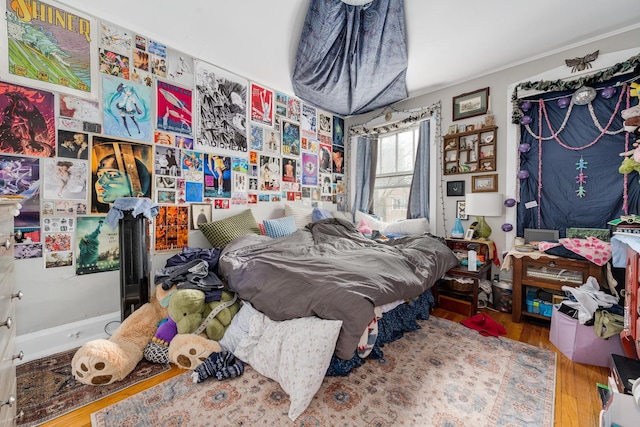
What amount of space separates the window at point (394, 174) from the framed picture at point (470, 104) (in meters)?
0.57

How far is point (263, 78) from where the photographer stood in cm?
311

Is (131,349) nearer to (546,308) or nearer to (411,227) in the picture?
(411,227)

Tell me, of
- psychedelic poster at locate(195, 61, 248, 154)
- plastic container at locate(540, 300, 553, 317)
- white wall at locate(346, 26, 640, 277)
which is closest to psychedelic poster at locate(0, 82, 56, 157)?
psychedelic poster at locate(195, 61, 248, 154)

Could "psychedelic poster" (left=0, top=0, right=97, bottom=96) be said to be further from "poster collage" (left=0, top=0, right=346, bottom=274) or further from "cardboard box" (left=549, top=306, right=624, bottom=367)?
"cardboard box" (left=549, top=306, right=624, bottom=367)

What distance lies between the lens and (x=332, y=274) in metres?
1.63

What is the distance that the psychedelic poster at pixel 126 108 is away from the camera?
2.16m

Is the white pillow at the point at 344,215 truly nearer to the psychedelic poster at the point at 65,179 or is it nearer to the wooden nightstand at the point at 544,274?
the wooden nightstand at the point at 544,274

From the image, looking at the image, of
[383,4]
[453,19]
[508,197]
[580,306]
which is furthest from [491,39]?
[580,306]

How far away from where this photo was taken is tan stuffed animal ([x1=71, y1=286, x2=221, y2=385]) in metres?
1.44

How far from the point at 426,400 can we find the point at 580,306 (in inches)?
52.6

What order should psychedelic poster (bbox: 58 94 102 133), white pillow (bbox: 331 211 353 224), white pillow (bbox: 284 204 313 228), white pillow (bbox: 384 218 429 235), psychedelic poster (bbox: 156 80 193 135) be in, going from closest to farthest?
1. psychedelic poster (bbox: 58 94 102 133)
2. psychedelic poster (bbox: 156 80 193 135)
3. white pillow (bbox: 384 218 429 235)
4. white pillow (bbox: 284 204 313 228)
5. white pillow (bbox: 331 211 353 224)

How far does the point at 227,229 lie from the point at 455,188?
2631mm

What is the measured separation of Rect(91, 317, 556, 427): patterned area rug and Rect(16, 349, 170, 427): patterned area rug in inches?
7.4

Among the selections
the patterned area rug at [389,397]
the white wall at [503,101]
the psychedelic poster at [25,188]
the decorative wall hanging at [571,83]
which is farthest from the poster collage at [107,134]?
the decorative wall hanging at [571,83]
